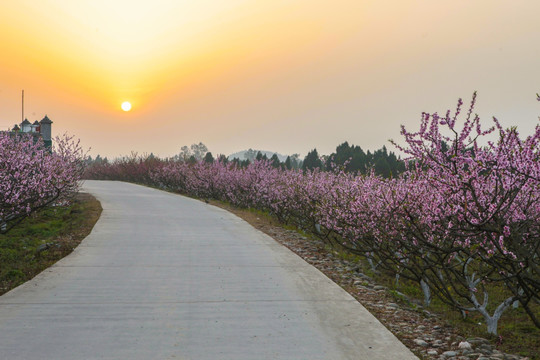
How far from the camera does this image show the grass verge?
8.51 m

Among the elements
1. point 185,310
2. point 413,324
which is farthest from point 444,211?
point 185,310

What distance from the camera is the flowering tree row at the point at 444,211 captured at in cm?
476

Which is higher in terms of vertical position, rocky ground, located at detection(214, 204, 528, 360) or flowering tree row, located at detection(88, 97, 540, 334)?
flowering tree row, located at detection(88, 97, 540, 334)

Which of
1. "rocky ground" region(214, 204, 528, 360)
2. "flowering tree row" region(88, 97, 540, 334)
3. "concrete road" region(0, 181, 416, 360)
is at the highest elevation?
"flowering tree row" region(88, 97, 540, 334)

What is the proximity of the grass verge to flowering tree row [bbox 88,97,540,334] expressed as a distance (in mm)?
6013

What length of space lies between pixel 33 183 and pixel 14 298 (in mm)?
4618

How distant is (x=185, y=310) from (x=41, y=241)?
8.14m

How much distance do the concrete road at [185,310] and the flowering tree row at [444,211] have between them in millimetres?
1334

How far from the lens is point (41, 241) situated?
1248 cm

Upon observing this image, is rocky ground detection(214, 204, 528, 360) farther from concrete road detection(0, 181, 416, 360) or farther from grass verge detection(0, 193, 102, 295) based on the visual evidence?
grass verge detection(0, 193, 102, 295)

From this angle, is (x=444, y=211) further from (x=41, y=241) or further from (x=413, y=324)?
(x=41, y=241)

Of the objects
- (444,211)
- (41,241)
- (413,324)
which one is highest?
(444,211)

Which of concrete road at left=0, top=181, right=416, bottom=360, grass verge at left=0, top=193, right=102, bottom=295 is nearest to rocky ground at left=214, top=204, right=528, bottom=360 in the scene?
concrete road at left=0, top=181, right=416, bottom=360

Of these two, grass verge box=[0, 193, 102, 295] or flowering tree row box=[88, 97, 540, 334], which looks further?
grass verge box=[0, 193, 102, 295]
